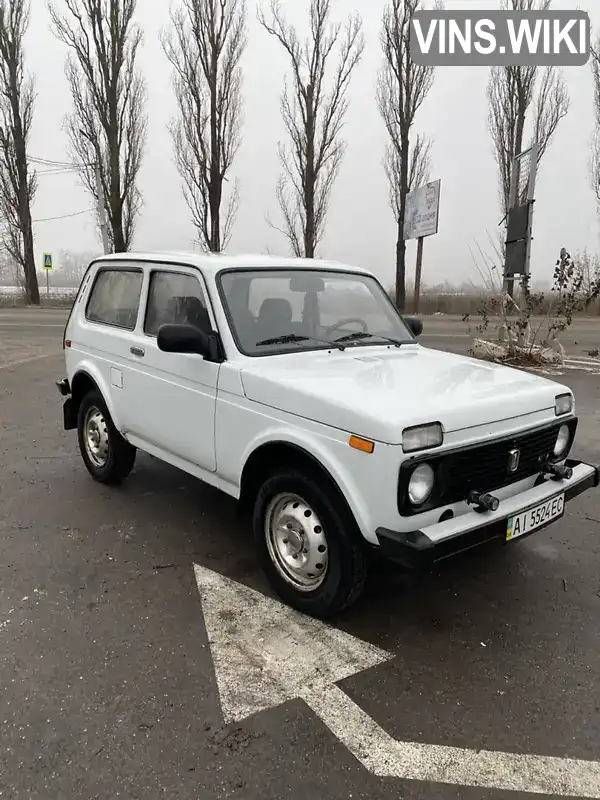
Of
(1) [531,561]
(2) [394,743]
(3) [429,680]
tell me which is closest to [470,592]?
(1) [531,561]

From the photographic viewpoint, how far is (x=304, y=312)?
3.92m

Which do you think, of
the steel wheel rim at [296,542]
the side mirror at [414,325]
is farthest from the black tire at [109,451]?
the side mirror at [414,325]

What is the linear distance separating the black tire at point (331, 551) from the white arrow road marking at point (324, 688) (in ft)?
0.37

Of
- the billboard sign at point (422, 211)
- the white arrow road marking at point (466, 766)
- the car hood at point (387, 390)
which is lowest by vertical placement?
the white arrow road marking at point (466, 766)

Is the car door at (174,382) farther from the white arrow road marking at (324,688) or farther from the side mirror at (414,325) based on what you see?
the side mirror at (414,325)

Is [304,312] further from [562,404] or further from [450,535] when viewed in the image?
[450,535]

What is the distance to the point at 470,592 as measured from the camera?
344cm

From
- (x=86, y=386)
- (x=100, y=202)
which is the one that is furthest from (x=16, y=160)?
(x=86, y=386)

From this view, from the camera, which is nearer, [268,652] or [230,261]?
[268,652]

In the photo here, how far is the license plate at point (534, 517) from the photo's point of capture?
2.94m

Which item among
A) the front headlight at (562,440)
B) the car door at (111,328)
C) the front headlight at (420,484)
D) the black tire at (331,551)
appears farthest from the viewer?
the car door at (111,328)

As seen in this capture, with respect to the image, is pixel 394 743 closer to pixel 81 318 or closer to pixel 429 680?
pixel 429 680

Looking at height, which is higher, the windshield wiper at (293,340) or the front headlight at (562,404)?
the windshield wiper at (293,340)

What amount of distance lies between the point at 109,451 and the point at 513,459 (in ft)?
10.5
